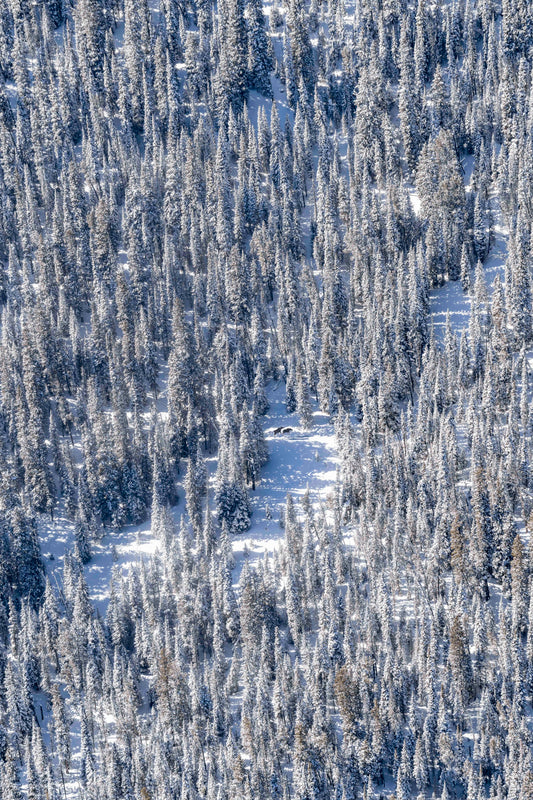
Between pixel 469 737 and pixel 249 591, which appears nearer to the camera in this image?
pixel 469 737

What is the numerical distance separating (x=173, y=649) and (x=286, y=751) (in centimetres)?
2148

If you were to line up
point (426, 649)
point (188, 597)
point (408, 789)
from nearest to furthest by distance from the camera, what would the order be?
point (408, 789), point (426, 649), point (188, 597)

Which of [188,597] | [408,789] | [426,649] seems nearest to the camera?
[408,789]

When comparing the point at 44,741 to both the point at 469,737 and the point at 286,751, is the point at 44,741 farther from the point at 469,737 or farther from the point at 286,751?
the point at 469,737

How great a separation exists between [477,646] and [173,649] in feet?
131

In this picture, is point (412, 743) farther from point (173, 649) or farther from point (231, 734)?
point (173, 649)

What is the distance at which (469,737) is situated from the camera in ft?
581

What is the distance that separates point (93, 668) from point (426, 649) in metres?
43.9

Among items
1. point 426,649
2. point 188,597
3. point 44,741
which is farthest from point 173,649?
point 426,649

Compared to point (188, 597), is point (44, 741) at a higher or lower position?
lower

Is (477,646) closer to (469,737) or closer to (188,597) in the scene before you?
(469,737)

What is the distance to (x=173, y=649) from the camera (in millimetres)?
190250

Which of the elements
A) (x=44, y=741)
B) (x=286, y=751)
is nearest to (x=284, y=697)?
(x=286, y=751)

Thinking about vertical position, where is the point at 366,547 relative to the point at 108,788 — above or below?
above
